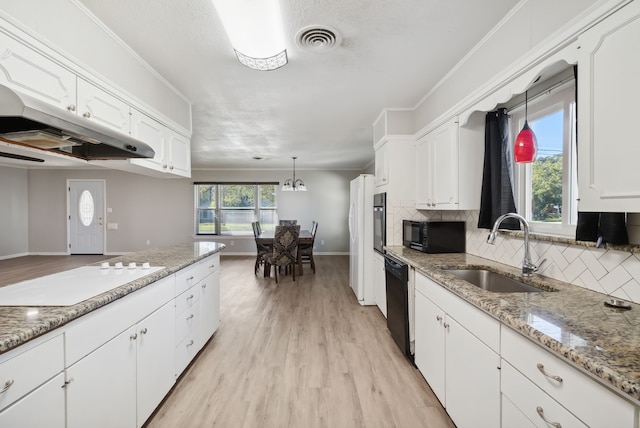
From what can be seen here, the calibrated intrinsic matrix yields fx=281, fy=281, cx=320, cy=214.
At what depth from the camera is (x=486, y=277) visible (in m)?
2.03

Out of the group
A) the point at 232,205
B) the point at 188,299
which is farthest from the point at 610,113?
the point at 232,205

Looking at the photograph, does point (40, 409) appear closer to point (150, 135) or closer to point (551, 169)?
point (150, 135)

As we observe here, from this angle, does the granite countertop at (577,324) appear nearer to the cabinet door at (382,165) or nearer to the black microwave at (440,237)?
the black microwave at (440,237)

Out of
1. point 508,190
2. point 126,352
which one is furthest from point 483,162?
point 126,352

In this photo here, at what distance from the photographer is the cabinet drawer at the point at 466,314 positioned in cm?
123

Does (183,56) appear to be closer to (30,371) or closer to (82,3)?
(82,3)

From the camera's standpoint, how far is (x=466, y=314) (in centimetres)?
145

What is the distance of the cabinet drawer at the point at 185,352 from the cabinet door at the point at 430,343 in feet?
5.84

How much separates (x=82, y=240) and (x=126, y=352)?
25.6ft

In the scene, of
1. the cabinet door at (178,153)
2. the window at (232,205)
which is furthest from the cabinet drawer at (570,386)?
the window at (232,205)

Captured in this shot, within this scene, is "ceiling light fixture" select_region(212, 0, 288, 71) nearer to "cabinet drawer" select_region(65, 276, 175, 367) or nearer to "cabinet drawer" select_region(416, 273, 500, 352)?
"cabinet drawer" select_region(65, 276, 175, 367)

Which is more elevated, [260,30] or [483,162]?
[260,30]

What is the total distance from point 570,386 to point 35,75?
2521 mm

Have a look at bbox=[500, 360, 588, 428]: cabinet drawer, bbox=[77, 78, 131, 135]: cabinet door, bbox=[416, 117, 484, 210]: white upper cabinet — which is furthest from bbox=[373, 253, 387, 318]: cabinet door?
bbox=[77, 78, 131, 135]: cabinet door
